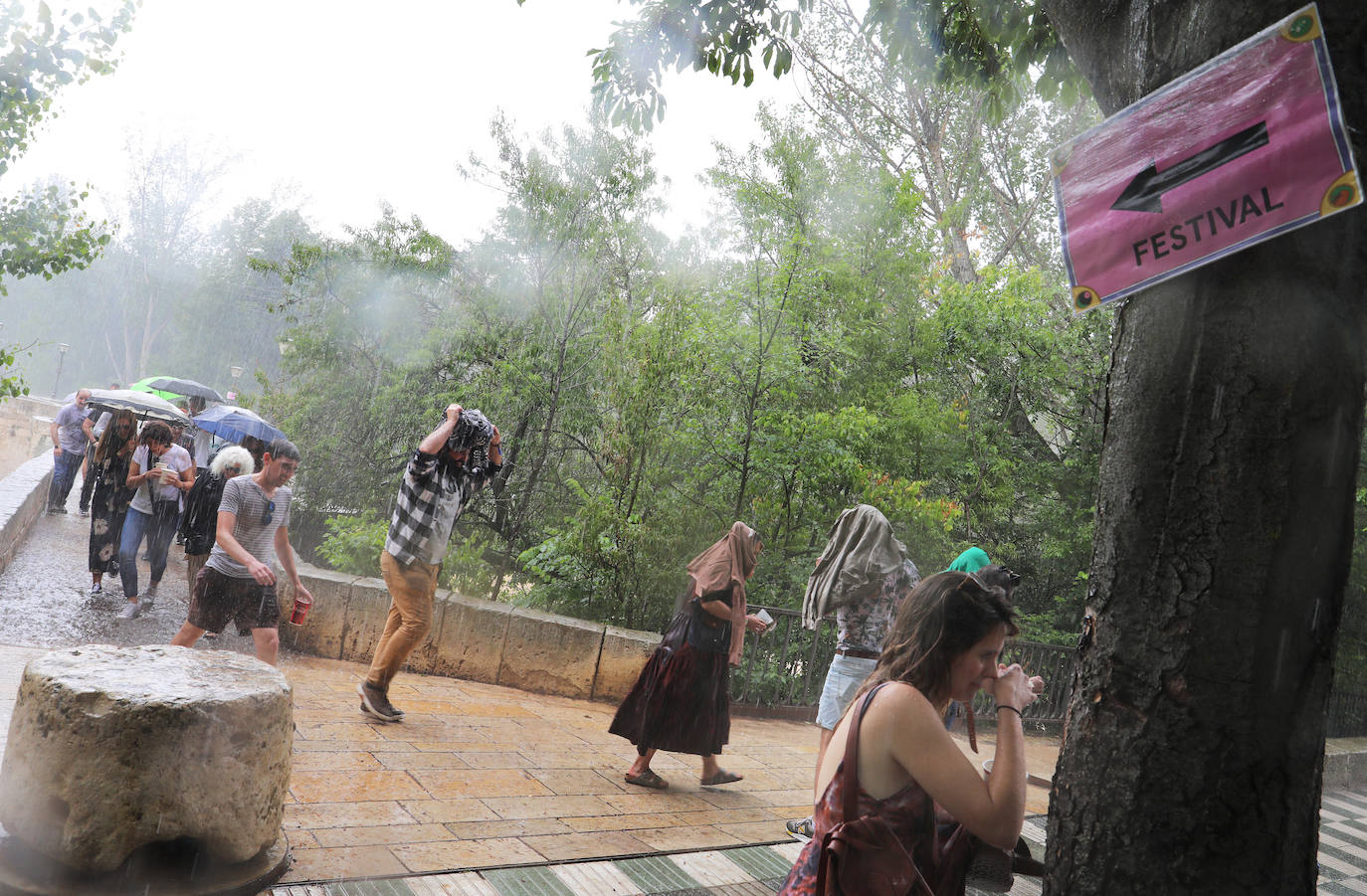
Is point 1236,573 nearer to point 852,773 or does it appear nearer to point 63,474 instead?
point 852,773

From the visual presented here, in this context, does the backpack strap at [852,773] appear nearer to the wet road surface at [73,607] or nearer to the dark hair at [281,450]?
the dark hair at [281,450]

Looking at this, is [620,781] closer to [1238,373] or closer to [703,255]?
[1238,373]

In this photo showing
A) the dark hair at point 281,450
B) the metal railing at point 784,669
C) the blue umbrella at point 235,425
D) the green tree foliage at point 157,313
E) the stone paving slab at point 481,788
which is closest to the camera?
the stone paving slab at point 481,788

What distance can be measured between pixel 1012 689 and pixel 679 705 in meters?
2.97

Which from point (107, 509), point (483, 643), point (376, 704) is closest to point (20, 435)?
point (107, 509)

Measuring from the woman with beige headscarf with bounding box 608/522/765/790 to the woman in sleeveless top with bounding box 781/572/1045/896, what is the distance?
9.34ft

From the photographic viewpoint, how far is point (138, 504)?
8305 mm

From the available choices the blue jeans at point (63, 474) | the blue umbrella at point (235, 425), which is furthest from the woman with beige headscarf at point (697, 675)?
the blue jeans at point (63, 474)

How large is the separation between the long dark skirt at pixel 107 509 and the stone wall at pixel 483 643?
8.39 feet

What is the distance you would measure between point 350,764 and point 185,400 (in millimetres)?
15347

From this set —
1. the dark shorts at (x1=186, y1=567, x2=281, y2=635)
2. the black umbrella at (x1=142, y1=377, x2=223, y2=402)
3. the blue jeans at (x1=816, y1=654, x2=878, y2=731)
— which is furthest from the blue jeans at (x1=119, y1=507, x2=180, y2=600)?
the black umbrella at (x1=142, y1=377, x2=223, y2=402)

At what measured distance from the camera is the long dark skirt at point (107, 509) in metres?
8.68

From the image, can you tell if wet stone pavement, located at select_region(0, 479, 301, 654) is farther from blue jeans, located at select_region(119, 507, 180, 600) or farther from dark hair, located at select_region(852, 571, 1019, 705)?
dark hair, located at select_region(852, 571, 1019, 705)

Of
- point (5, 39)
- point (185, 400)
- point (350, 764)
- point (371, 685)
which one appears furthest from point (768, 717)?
point (185, 400)
